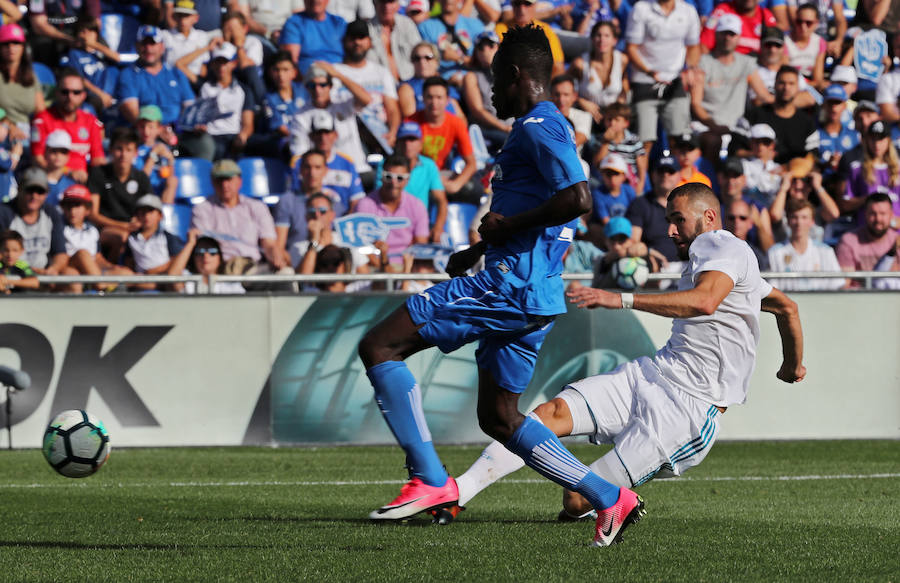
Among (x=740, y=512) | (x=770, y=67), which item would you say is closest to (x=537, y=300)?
(x=740, y=512)

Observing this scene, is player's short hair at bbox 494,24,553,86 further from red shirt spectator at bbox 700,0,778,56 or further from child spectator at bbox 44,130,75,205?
red shirt spectator at bbox 700,0,778,56

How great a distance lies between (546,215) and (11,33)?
1039 centimetres

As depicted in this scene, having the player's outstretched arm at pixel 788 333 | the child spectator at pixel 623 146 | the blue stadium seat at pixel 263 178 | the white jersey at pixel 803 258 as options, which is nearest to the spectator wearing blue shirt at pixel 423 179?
the blue stadium seat at pixel 263 178

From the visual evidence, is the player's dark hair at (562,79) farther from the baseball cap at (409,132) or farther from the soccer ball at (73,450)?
the soccer ball at (73,450)

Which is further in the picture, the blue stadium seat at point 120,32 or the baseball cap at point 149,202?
the blue stadium seat at point 120,32

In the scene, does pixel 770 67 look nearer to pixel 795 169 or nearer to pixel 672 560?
pixel 795 169

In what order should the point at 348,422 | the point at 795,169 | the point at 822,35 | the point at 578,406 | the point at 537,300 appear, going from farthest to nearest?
1. the point at 822,35
2. the point at 795,169
3. the point at 348,422
4. the point at 578,406
5. the point at 537,300

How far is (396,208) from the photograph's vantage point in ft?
43.5

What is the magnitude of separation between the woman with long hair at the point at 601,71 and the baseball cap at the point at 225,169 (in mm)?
4470

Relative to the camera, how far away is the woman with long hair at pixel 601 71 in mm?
15625

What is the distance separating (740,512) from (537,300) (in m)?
2.24

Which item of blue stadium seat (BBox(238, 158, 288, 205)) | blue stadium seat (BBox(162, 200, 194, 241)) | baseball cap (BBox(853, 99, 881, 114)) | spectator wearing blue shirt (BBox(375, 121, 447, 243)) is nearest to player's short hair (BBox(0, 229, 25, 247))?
blue stadium seat (BBox(162, 200, 194, 241))

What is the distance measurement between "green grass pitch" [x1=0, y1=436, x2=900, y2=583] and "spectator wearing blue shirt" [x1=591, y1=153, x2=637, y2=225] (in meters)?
4.02

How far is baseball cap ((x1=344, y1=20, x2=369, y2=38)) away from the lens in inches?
584
